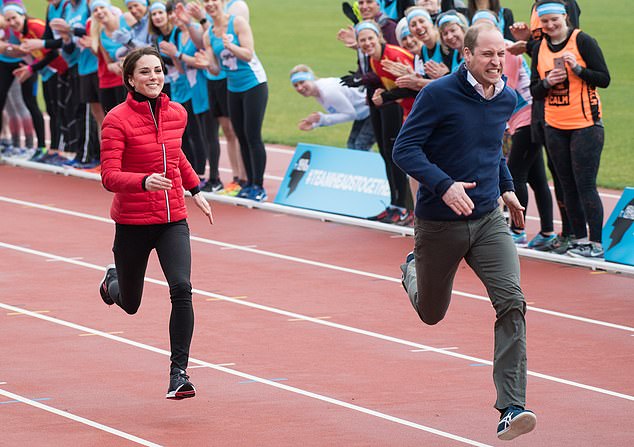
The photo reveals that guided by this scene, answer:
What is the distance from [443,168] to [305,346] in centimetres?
257

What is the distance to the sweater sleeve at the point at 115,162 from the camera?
7680mm

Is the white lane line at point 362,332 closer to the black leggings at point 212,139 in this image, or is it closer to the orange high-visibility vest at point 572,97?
the orange high-visibility vest at point 572,97

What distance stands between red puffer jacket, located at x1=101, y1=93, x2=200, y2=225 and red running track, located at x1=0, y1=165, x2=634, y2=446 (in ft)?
3.68

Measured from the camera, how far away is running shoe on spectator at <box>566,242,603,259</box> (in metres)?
12.4

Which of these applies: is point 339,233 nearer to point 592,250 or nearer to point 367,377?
point 592,250

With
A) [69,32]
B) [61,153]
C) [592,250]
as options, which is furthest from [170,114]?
[61,153]

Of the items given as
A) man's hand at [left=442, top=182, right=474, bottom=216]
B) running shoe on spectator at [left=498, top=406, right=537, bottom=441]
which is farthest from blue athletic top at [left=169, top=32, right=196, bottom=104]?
running shoe on spectator at [left=498, top=406, right=537, bottom=441]

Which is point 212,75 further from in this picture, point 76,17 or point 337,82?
point 76,17

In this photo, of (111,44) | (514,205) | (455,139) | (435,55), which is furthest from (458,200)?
(111,44)

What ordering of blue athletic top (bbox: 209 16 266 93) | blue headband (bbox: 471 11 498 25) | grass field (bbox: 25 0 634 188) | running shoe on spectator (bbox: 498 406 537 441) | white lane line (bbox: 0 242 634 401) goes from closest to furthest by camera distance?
running shoe on spectator (bbox: 498 406 537 441) → white lane line (bbox: 0 242 634 401) → blue headband (bbox: 471 11 498 25) → blue athletic top (bbox: 209 16 266 93) → grass field (bbox: 25 0 634 188)

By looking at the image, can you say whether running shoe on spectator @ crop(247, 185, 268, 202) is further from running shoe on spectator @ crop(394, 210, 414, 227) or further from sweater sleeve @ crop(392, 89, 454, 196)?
sweater sleeve @ crop(392, 89, 454, 196)

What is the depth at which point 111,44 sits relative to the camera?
17.1m

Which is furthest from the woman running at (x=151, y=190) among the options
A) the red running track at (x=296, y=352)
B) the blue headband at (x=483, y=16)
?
the blue headband at (x=483, y=16)

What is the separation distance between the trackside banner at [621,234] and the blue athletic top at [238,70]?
4713 millimetres
